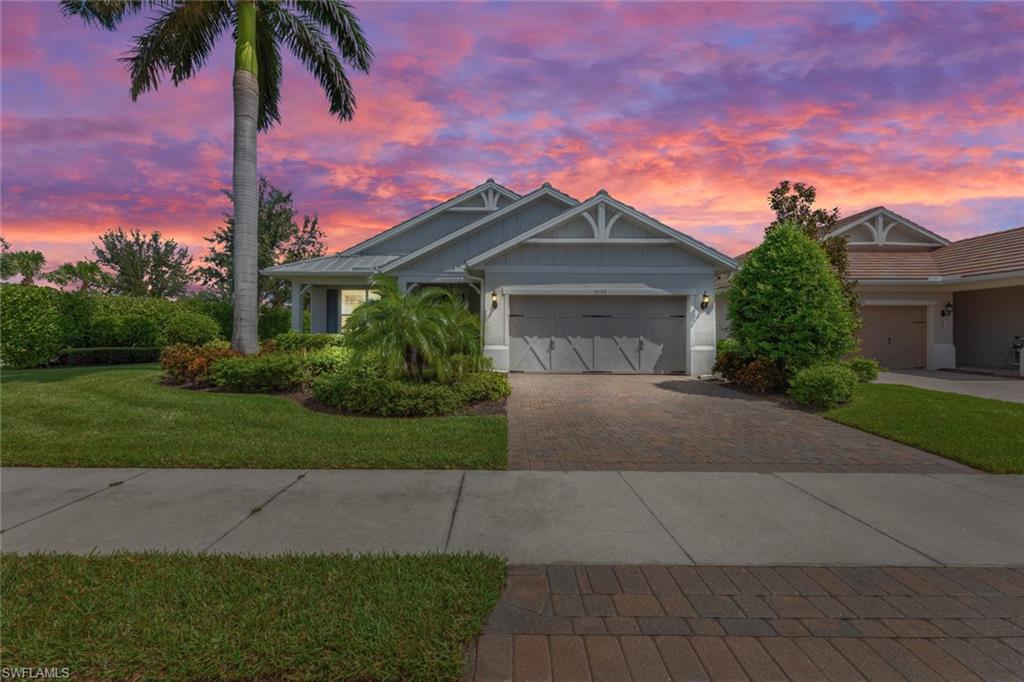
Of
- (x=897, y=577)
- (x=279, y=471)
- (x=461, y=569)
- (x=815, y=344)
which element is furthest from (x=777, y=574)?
(x=815, y=344)

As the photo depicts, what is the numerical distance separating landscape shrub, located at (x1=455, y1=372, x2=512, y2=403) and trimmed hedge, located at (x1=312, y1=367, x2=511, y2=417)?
0.02 metres

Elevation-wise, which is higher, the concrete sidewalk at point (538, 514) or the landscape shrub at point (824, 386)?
the landscape shrub at point (824, 386)

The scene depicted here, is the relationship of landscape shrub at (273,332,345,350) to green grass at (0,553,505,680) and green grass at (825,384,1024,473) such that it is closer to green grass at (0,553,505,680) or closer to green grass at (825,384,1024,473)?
green grass at (0,553,505,680)

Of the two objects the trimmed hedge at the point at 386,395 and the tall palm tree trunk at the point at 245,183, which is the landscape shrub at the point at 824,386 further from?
the tall palm tree trunk at the point at 245,183

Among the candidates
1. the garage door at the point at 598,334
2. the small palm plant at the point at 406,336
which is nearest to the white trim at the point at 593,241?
the garage door at the point at 598,334

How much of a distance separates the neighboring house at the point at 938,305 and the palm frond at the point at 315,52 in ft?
48.5

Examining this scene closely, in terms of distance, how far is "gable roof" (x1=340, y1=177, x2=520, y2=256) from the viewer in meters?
19.1

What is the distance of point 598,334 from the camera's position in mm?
15312

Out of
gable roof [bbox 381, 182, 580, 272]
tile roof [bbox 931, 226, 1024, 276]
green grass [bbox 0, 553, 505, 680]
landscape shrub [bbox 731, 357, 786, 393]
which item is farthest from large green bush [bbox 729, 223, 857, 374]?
green grass [bbox 0, 553, 505, 680]

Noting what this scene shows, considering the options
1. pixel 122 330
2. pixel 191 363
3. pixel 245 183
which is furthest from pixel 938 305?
pixel 122 330

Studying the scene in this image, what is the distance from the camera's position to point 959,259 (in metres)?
18.0

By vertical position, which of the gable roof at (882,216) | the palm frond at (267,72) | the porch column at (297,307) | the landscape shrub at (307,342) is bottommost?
the landscape shrub at (307,342)

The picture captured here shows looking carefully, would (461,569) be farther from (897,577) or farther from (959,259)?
(959,259)

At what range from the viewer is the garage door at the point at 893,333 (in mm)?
18016
